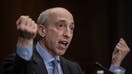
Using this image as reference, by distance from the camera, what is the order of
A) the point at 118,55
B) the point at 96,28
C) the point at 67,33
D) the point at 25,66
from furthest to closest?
1. the point at 96,28
2. the point at 118,55
3. the point at 67,33
4. the point at 25,66

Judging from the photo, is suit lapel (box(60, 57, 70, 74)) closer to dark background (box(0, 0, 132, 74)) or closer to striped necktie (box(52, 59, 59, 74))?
striped necktie (box(52, 59, 59, 74))

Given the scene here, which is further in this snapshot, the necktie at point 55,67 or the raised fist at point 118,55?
the raised fist at point 118,55

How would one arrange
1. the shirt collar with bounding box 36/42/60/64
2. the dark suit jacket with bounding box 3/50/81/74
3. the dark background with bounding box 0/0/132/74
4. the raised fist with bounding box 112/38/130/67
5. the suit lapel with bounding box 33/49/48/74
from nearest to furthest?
the dark suit jacket with bounding box 3/50/81/74
the suit lapel with bounding box 33/49/48/74
the shirt collar with bounding box 36/42/60/64
the raised fist with bounding box 112/38/130/67
the dark background with bounding box 0/0/132/74

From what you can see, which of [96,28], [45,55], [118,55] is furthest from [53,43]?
[96,28]

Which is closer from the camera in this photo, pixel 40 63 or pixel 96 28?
pixel 40 63

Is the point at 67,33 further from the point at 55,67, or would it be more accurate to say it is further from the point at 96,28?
the point at 96,28

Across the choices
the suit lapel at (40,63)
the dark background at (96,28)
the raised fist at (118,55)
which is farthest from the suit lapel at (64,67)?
the dark background at (96,28)

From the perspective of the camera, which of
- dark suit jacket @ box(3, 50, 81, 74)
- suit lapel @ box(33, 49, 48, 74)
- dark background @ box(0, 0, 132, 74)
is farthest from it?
dark background @ box(0, 0, 132, 74)

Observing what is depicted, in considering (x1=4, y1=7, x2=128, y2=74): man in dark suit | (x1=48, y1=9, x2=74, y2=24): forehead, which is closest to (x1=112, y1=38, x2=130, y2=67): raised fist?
(x1=4, y1=7, x2=128, y2=74): man in dark suit

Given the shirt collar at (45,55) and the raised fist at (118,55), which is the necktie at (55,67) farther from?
the raised fist at (118,55)

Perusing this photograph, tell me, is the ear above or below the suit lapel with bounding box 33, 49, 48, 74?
above

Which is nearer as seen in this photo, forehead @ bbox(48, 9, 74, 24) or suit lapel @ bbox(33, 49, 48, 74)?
suit lapel @ bbox(33, 49, 48, 74)

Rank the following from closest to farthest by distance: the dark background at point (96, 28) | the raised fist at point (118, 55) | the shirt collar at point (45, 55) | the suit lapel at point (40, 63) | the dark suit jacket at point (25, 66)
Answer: the dark suit jacket at point (25, 66)
the suit lapel at point (40, 63)
the shirt collar at point (45, 55)
the raised fist at point (118, 55)
the dark background at point (96, 28)

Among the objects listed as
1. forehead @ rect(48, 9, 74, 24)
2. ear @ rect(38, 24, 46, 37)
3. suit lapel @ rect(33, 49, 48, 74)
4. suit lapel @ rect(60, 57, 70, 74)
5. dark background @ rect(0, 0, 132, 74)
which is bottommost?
dark background @ rect(0, 0, 132, 74)
